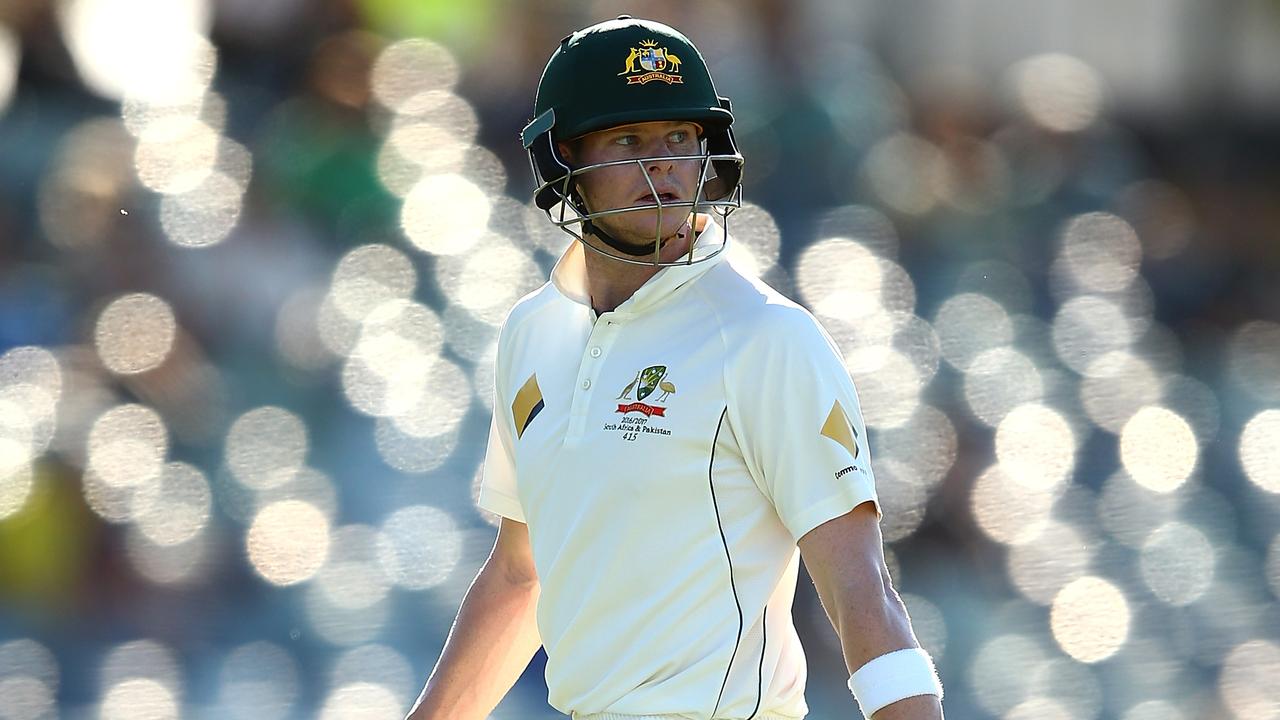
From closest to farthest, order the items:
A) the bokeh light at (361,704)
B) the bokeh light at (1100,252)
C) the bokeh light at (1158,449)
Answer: the bokeh light at (361,704) < the bokeh light at (1158,449) < the bokeh light at (1100,252)

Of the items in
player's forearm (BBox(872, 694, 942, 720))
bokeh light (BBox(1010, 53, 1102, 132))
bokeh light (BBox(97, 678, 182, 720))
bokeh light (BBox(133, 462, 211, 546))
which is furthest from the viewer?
bokeh light (BBox(1010, 53, 1102, 132))

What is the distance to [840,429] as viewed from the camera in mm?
1783

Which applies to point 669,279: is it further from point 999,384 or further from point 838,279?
point 838,279

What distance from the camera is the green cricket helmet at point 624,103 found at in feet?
6.52

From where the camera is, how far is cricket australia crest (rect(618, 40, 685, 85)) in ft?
6.58

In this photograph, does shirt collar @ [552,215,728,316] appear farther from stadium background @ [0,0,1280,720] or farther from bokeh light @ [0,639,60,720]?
bokeh light @ [0,639,60,720]

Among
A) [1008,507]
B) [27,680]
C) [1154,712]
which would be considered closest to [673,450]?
[27,680]

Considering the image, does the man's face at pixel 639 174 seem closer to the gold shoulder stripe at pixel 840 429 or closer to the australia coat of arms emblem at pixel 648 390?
the australia coat of arms emblem at pixel 648 390

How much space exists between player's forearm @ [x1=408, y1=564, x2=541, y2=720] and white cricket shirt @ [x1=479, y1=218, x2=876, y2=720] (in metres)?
0.22

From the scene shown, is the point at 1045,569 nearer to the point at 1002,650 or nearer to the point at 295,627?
the point at 1002,650

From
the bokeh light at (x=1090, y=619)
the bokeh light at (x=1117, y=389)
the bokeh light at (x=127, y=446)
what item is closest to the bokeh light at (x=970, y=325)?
the bokeh light at (x=1117, y=389)

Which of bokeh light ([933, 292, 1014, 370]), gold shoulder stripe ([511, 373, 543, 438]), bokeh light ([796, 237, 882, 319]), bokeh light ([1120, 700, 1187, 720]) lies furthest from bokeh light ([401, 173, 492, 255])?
gold shoulder stripe ([511, 373, 543, 438])

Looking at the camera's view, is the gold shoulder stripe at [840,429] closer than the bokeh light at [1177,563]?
Yes

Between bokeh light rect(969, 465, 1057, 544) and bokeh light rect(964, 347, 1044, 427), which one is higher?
bokeh light rect(969, 465, 1057, 544)
